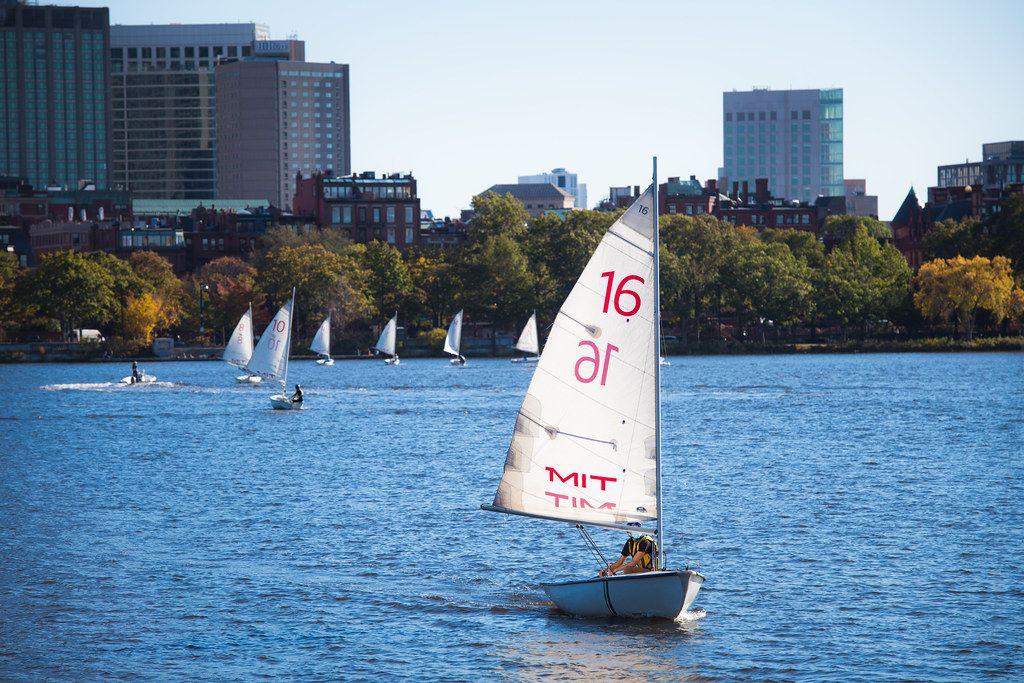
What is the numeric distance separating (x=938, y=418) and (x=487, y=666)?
211ft

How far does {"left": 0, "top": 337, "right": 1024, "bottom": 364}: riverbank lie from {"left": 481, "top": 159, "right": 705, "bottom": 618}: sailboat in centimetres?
15577

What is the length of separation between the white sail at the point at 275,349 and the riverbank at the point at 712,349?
85.4 m

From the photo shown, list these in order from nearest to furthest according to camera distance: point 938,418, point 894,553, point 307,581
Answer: point 307,581 → point 894,553 → point 938,418

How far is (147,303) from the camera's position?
600 ft

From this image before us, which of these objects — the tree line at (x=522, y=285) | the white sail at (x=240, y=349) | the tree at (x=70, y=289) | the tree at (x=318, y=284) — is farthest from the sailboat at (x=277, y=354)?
the tree at (x=70, y=289)

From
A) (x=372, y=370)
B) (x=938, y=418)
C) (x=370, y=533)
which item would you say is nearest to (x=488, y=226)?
(x=372, y=370)

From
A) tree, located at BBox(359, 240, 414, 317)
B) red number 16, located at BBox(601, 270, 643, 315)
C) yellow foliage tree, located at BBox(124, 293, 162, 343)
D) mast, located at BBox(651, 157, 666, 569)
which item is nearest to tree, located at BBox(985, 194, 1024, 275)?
tree, located at BBox(359, 240, 414, 317)

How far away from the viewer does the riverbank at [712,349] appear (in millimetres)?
Answer: 178500

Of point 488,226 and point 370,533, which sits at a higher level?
point 488,226

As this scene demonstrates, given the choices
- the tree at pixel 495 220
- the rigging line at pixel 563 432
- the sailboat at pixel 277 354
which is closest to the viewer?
the rigging line at pixel 563 432

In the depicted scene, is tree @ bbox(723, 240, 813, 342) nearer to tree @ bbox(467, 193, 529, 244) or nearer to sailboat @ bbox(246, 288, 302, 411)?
tree @ bbox(467, 193, 529, 244)

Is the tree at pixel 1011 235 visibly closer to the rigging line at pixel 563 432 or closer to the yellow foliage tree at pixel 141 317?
the yellow foliage tree at pixel 141 317

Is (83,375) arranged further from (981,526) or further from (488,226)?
(981,526)

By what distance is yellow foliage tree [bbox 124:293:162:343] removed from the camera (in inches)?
7170
